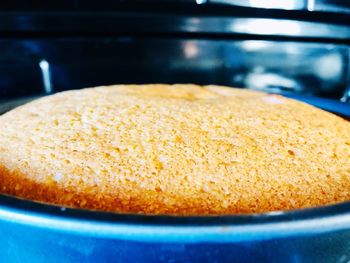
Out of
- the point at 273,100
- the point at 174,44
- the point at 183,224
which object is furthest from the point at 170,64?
the point at 183,224

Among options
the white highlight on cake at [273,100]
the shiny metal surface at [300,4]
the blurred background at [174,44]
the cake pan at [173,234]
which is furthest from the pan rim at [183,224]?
the shiny metal surface at [300,4]

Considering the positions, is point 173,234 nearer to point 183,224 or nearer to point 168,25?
point 183,224

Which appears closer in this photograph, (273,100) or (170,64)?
(273,100)

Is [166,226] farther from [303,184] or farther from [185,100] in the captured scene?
[185,100]

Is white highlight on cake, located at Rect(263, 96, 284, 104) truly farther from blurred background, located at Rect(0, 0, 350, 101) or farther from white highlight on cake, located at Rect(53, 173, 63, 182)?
white highlight on cake, located at Rect(53, 173, 63, 182)

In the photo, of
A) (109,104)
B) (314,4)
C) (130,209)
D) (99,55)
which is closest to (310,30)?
(314,4)

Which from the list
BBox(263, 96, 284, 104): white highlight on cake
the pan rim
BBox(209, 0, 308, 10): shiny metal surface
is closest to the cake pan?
the pan rim
